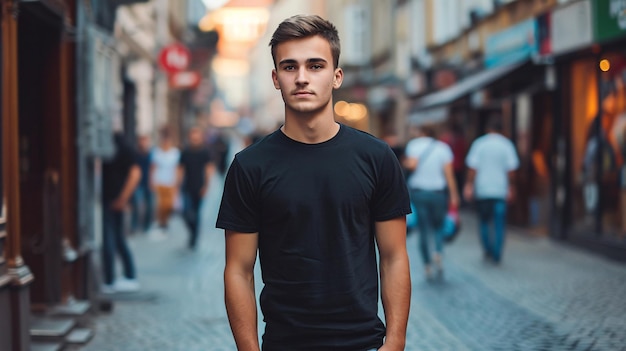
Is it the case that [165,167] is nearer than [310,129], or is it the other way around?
[310,129]

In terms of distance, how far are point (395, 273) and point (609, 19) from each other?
9.09m

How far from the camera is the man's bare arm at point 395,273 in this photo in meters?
3.18

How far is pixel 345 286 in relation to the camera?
3.11m

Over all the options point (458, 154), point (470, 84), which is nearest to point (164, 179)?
point (470, 84)

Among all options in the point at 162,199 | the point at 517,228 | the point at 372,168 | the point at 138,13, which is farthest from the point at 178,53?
the point at 372,168

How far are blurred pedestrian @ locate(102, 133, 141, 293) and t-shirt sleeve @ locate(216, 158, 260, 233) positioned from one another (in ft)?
22.3

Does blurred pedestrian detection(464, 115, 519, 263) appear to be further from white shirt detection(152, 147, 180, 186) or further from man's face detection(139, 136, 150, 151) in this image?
man's face detection(139, 136, 150, 151)

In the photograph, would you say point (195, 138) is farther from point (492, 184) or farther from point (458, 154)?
point (458, 154)

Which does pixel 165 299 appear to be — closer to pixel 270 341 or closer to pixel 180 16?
pixel 270 341

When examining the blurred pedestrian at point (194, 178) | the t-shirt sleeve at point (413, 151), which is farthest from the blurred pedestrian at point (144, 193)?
the t-shirt sleeve at point (413, 151)

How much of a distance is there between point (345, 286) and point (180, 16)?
31.0 metres

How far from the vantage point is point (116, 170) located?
32.4 ft

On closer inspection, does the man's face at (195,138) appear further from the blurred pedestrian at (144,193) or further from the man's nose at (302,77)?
the man's nose at (302,77)

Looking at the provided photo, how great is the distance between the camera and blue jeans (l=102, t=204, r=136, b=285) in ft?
32.6
